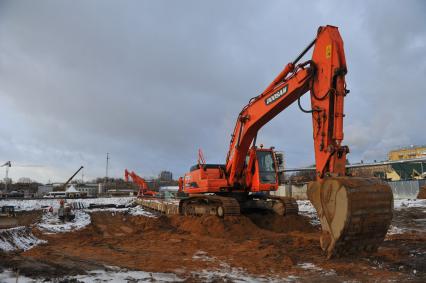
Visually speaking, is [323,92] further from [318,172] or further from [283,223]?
[283,223]

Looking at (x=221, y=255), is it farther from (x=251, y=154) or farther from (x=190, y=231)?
(x=251, y=154)

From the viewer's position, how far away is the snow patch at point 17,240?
340 inches

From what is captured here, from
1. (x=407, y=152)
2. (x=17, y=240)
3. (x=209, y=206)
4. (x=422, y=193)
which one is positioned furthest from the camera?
(x=407, y=152)

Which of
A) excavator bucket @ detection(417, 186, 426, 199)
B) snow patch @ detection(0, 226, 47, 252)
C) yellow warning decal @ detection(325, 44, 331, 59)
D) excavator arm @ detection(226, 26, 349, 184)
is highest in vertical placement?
yellow warning decal @ detection(325, 44, 331, 59)

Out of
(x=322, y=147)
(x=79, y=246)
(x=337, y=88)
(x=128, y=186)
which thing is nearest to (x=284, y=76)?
(x=337, y=88)

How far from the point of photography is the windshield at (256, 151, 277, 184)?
1344 centimetres

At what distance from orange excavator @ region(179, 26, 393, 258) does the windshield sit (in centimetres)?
4

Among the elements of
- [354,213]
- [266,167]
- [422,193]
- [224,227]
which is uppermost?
[266,167]

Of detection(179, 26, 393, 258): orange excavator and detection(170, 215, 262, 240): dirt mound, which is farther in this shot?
detection(170, 215, 262, 240): dirt mound

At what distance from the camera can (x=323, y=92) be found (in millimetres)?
8859

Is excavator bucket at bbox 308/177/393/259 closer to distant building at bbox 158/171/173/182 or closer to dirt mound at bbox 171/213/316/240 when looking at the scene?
dirt mound at bbox 171/213/316/240

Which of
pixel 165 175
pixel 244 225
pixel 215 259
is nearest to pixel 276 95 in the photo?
pixel 244 225

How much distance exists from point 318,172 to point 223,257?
2.77 meters

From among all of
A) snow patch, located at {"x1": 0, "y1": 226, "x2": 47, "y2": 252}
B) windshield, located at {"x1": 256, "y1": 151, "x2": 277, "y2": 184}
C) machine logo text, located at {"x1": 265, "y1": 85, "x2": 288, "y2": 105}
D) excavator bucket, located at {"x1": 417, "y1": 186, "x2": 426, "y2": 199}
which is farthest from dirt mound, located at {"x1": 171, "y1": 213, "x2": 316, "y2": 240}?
excavator bucket, located at {"x1": 417, "y1": 186, "x2": 426, "y2": 199}
